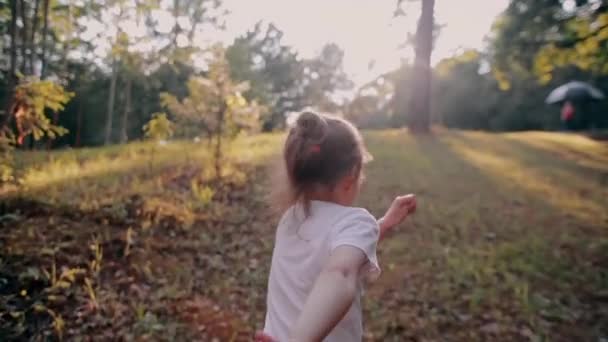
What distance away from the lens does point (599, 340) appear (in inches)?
150

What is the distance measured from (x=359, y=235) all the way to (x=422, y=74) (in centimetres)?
1220

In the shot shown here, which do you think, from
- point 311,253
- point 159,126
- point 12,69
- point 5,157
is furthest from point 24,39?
point 311,253

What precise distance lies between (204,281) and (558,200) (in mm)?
5478

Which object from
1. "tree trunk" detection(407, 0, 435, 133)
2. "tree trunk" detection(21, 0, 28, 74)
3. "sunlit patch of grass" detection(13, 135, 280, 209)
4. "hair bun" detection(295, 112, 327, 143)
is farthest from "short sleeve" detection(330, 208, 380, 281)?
"tree trunk" detection(407, 0, 435, 133)

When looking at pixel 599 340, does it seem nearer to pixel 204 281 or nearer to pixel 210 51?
pixel 204 281

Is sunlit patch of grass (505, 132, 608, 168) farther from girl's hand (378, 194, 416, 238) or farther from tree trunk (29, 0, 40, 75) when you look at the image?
tree trunk (29, 0, 40, 75)

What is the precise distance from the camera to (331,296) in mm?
1184

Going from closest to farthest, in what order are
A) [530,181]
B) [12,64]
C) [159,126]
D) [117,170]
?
[12,64] → [159,126] → [117,170] → [530,181]

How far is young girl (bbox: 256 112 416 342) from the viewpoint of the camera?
53.7 inches

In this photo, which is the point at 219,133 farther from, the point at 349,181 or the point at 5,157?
the point at 349,181

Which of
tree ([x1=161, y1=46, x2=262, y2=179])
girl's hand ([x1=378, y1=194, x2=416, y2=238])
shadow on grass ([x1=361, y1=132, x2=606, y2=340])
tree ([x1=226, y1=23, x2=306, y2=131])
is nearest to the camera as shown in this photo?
girl's hand ([x1=378, y1=194, x2=416, y2=238])

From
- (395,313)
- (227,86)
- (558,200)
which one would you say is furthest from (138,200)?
(558,200)

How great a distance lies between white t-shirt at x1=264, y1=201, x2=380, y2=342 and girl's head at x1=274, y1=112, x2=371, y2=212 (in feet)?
0.16

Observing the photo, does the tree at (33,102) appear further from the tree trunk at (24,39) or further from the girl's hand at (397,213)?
the girl's hand at (397,213)
